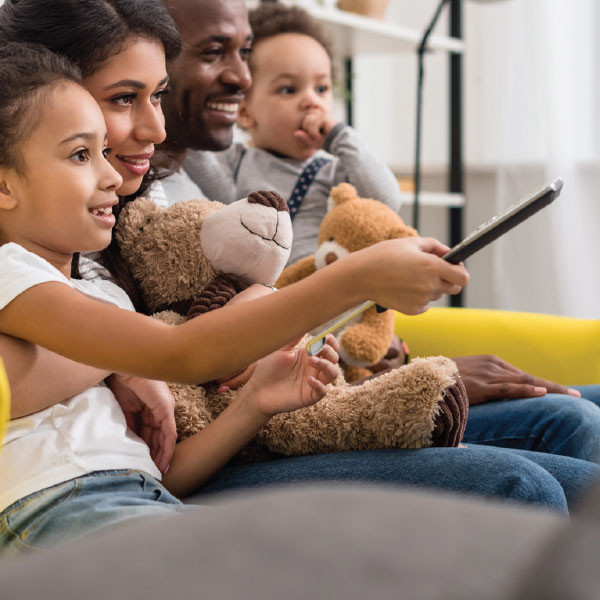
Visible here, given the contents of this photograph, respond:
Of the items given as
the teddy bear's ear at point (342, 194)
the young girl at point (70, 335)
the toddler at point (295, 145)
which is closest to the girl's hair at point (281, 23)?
the toddler at point (295, 145)

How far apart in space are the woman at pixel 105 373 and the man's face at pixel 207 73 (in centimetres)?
35

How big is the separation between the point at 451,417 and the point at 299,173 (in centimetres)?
78

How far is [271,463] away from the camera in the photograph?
815 mm

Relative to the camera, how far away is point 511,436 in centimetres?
107

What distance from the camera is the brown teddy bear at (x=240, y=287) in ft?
2.58

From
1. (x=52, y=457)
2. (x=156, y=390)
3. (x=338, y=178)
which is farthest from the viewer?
(x=338, y=178)

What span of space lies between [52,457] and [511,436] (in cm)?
65

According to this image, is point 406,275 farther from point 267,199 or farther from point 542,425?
point 542,425

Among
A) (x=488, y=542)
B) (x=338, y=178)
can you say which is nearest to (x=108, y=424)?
(x=488, y=542)

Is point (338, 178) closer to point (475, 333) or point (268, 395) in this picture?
point (475, 333)

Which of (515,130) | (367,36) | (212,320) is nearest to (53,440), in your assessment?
(212,320)

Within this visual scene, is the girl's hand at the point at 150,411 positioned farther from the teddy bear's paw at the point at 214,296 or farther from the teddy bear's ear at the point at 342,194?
the teddy bear's ear at the point at 342,194

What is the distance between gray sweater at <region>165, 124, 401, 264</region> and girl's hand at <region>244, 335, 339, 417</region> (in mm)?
571

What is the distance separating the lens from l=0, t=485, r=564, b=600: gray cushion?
24 centimetres
